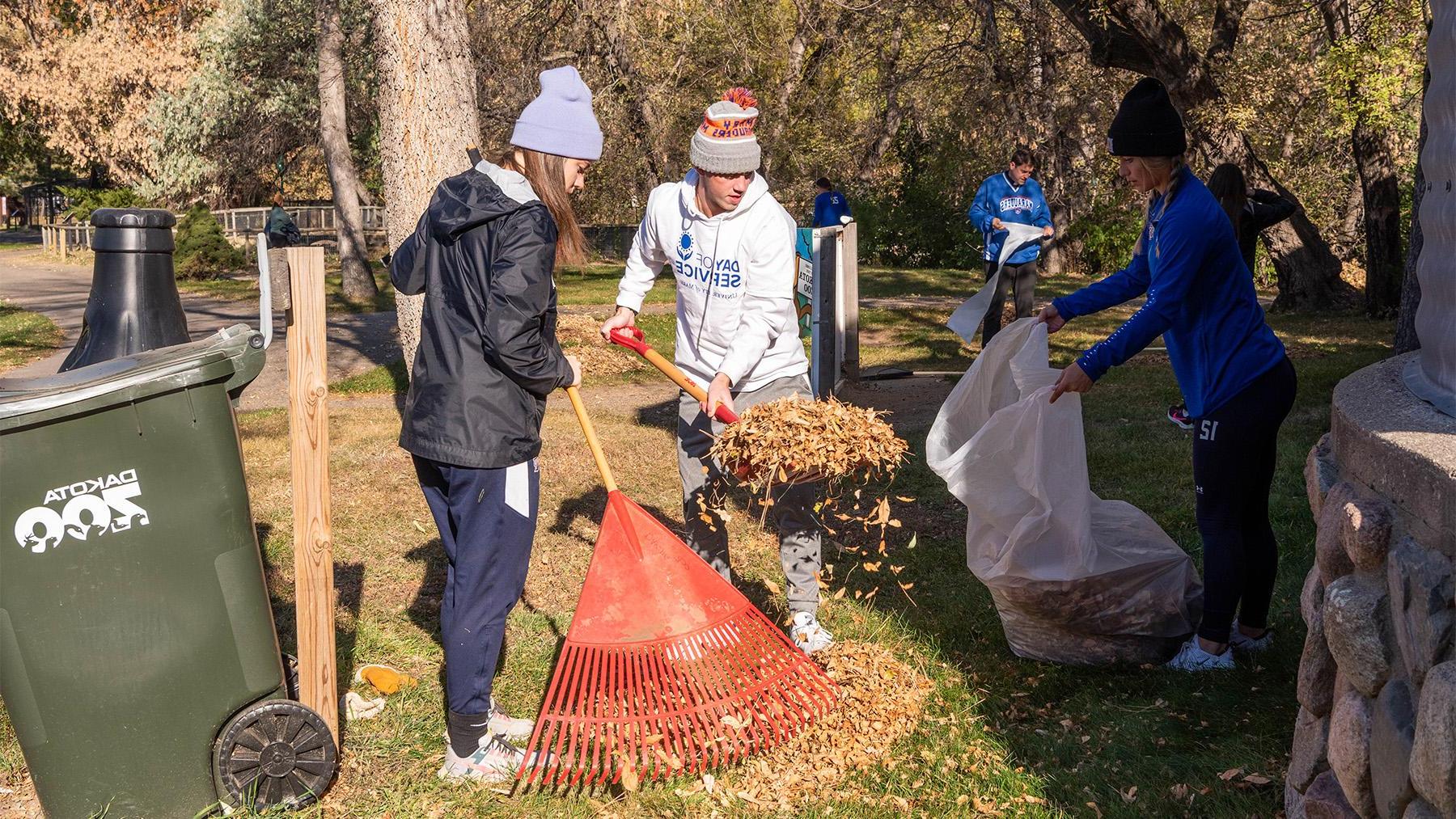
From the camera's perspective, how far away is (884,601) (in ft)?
14.4

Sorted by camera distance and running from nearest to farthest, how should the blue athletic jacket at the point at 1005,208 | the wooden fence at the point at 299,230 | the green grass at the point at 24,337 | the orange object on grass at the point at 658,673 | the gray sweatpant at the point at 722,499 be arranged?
the orange object on grass at the point at 658,673, the gray sweatpant at the point at 722,499, the blue athletic jacket at the point at 1005,208, the green grass at the point at 24,337, the wooden fence at the point at 299,230

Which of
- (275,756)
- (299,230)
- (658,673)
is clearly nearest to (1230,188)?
(658,673)

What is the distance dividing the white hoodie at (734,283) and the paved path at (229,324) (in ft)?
9.49

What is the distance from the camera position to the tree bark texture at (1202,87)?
10.5m

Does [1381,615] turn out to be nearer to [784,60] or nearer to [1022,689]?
[1022,689]

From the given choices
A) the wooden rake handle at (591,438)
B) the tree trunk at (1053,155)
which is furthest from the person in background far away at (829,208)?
the wooden rake handle at (591,438)

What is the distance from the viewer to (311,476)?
2943 mm

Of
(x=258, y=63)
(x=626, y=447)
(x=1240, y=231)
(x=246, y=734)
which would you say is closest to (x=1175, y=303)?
(x=246, y=734)

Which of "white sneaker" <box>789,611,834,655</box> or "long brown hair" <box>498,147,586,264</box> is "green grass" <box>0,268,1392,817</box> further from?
"long brown hair" <box>498,147,586,264</box>

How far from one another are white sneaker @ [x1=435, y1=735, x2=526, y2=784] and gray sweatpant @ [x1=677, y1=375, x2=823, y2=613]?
1.00 metres

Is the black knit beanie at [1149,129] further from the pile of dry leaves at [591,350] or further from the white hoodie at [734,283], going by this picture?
the pile of dry leaves at [591,350]

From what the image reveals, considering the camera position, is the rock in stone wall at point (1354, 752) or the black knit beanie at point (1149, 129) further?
the black knit beanie at point (1149, 129)

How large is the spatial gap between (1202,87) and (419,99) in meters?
7.59

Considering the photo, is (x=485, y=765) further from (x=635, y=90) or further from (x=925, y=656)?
(x=635, y=90)
